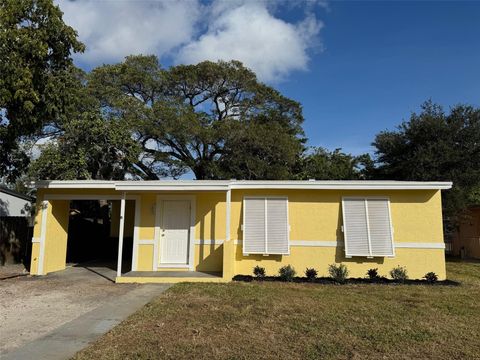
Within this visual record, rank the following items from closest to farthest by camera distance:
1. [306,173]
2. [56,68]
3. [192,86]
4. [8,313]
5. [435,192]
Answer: [8,313]
[56,68]
[435,192]
[192,86]
[306,173]

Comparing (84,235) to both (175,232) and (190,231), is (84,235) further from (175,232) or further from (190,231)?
(190,231)

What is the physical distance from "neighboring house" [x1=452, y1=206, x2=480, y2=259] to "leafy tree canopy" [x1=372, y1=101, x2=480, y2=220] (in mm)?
2428

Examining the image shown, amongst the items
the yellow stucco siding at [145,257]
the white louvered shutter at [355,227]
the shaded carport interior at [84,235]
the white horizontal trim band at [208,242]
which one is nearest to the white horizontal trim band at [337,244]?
the white louvered shutter at [355,227]

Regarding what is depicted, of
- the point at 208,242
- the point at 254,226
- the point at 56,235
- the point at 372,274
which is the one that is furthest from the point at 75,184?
the point at 372,274

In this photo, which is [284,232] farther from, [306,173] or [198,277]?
[306,173]

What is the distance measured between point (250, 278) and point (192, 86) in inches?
535

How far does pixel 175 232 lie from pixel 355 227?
16.5 ft

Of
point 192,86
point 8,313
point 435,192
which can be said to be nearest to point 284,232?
point 435,192

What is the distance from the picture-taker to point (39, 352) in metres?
4.78

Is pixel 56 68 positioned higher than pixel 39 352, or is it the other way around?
pixel 56 68

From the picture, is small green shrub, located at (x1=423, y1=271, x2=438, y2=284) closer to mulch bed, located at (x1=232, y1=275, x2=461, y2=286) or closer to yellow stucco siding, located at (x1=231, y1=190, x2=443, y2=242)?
mulch bed, located at (x1=232, y1=275, x2=461, y2=286)

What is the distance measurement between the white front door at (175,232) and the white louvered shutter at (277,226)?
7.70 feet

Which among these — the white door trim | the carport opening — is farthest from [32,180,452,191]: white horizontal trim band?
the carport opening

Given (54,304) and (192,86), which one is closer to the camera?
(54,304)
